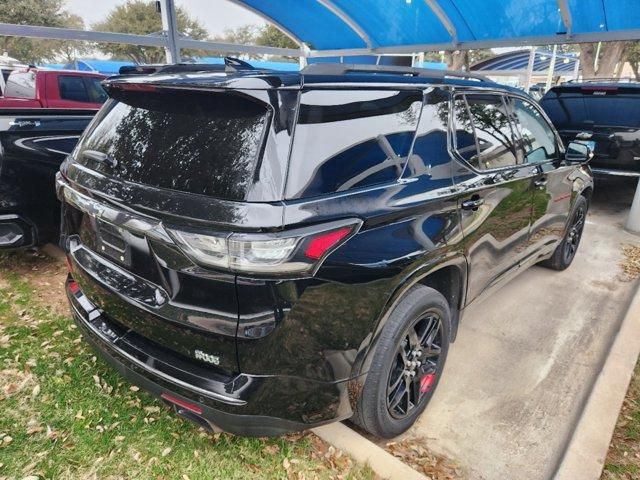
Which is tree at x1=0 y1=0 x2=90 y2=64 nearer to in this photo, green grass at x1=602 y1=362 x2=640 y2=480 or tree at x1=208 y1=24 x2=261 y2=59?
tree at x1=208 y1=24 x2=261 y2=59

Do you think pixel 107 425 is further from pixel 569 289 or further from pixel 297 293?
pixel 569 289

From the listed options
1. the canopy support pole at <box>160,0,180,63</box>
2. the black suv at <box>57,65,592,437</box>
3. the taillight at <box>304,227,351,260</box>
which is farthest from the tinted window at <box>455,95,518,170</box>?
the canopy support pole at <box>160,0,180,63</box>

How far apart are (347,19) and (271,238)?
9.47m

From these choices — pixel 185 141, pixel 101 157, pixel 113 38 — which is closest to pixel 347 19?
pixel 113 38

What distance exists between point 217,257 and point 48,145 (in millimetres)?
2838

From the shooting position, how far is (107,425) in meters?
2.46

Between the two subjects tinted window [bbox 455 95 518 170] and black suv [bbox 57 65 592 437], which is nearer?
black suv [bbox 57 65 592 437]

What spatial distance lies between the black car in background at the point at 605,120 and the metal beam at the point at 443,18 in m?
2.75

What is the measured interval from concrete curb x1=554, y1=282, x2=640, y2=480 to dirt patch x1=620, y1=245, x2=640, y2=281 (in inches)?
61.0

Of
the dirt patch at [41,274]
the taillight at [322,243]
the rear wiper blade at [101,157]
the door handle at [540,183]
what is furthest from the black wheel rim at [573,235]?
the dirt patch at [41,274]

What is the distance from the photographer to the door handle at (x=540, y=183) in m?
3.56

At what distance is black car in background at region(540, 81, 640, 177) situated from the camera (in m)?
6.46

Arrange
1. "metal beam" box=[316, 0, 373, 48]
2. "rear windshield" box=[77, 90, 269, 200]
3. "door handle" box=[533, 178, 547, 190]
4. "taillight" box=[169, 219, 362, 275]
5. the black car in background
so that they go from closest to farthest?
1. "taillight" box=[169, 219, 362, 275]
2. "rear windshield" box=[77, 90, 269, 200]
3. "door handle" box=[533, 178, 547, 190]
4. the black car in background
5. "metal beam" box=[316, 0, 373, 48]

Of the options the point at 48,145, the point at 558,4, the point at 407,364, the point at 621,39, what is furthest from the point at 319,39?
the point at 407,364
